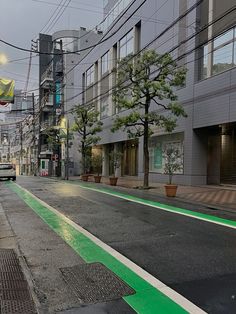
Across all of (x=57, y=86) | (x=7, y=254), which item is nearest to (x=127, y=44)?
(x=57, y=86)

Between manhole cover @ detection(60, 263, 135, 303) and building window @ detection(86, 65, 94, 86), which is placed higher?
building window @ detection(86, 65, 94, 86)

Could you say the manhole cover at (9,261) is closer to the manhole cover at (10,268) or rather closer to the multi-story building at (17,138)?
A: the manhole cover at (10,268)

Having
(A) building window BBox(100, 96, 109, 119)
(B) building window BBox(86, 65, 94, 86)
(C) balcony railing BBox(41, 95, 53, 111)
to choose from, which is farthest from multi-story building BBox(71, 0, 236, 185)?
(C) balcony railing BBox(41, 95, 53, 111)

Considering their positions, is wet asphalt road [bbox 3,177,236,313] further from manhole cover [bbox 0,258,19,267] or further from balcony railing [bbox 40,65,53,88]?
balcony railing [bbox 40,65,53,88]

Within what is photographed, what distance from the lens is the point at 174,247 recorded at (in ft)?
25.5

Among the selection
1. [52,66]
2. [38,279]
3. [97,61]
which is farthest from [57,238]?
[52,66]

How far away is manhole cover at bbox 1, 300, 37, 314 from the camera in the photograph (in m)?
4.61

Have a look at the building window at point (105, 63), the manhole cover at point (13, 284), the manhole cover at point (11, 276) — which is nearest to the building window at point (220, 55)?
the manhole cover at point (11, 276)

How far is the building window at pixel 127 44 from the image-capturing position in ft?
111

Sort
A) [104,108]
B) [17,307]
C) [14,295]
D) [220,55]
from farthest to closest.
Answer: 1. [104,108]
2. [220,55]
3. [14,295]
4. [17,307]

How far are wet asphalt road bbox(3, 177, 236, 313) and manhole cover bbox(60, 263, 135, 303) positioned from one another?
370mm

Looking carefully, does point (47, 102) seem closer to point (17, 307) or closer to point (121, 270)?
point (121, 270)

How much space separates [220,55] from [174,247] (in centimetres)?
1603

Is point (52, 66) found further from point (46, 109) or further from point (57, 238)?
point (57, 238)
